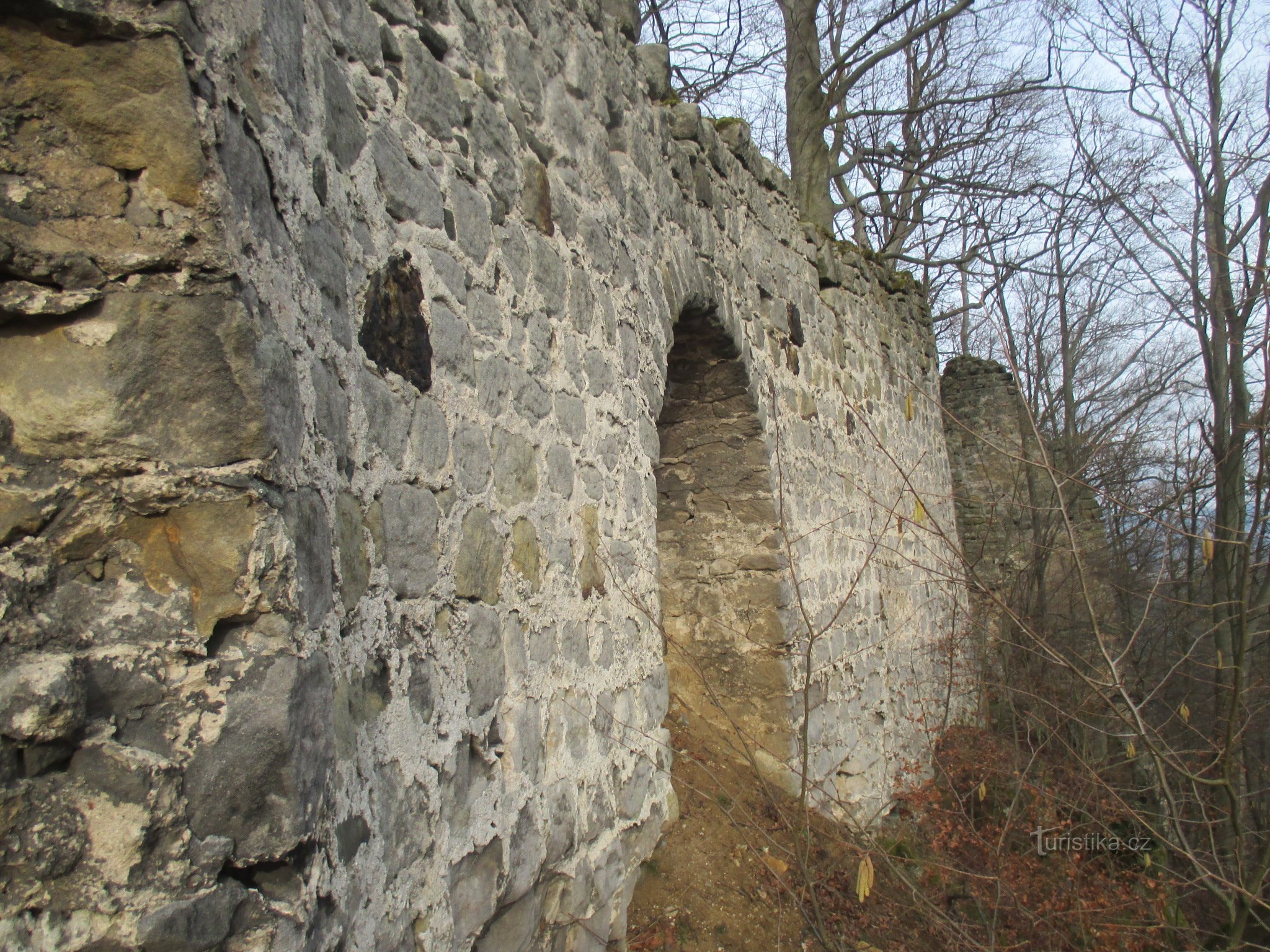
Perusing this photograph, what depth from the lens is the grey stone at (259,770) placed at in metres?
1.00

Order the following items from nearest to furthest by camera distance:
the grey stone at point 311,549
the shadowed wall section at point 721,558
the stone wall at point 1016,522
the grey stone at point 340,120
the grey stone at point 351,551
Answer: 1. the grey stone at point 311,549
2. the grey stone at point 351,551
3. the grey stone at point 340,120
4. the shadowed wall section at point 721,558
5. the stone wall at point 1016,522

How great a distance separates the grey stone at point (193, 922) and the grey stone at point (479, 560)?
79 cm

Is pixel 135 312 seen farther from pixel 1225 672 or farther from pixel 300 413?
pixel 1225 672

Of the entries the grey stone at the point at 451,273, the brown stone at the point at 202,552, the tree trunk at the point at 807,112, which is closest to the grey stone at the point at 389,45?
the grey stone at the point at 451,273

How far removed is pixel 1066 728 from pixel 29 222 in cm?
637

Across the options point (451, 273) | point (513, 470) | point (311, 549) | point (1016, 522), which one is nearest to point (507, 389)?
point (513, 470)

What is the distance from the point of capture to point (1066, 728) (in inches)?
226

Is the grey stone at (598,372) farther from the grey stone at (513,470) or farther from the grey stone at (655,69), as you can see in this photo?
the grey stone at (655,69)

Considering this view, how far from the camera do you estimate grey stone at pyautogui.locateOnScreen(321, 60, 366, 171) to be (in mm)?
1494

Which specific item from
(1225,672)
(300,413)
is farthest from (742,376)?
(1225,672)

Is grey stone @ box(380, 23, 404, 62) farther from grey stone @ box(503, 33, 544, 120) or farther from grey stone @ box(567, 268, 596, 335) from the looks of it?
grey stone @ box(567, 268, 596, 335)

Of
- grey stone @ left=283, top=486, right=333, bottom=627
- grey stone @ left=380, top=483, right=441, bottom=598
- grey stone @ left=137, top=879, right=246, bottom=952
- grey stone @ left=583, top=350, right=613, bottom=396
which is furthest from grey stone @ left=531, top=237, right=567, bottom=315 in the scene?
grey stone @ left=137, top=879, right=246, bottom=952

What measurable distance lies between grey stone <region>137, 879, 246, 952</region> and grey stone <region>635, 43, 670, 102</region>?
299 centimetres

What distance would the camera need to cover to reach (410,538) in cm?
159
